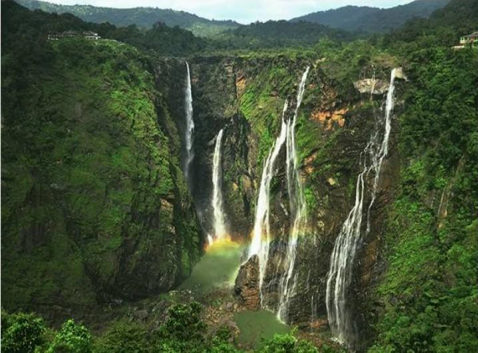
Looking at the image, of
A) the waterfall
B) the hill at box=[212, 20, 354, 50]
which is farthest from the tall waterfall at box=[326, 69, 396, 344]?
the hill at box=[212, 20, 354, 50]

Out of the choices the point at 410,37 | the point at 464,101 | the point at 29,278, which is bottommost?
the point at 29,278

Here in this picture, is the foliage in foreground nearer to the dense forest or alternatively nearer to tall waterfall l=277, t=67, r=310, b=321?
the dense forest

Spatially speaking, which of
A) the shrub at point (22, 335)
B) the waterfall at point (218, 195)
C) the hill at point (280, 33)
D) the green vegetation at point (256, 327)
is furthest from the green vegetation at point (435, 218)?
the hill at point (280, 33)

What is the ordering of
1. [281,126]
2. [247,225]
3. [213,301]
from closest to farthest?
[213,301]
[281,126]
[247,225]

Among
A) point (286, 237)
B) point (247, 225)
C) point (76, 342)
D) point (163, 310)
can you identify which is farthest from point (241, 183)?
point (76, 342)

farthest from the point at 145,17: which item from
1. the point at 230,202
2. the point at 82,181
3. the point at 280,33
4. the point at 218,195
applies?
the point at 82,181

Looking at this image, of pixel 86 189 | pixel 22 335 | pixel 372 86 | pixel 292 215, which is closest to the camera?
pixel 22 335

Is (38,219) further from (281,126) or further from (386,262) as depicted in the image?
(386,262)

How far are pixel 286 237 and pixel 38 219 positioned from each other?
1201 centimetres

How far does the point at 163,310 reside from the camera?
976 inches

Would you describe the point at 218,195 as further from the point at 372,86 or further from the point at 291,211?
the point at 372,86

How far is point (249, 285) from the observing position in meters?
25.7

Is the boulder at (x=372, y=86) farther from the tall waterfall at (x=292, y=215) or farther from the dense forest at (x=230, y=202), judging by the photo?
the tall waterfall at (x=292, y=215)

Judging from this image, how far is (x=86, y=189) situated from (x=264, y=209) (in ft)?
31.3
